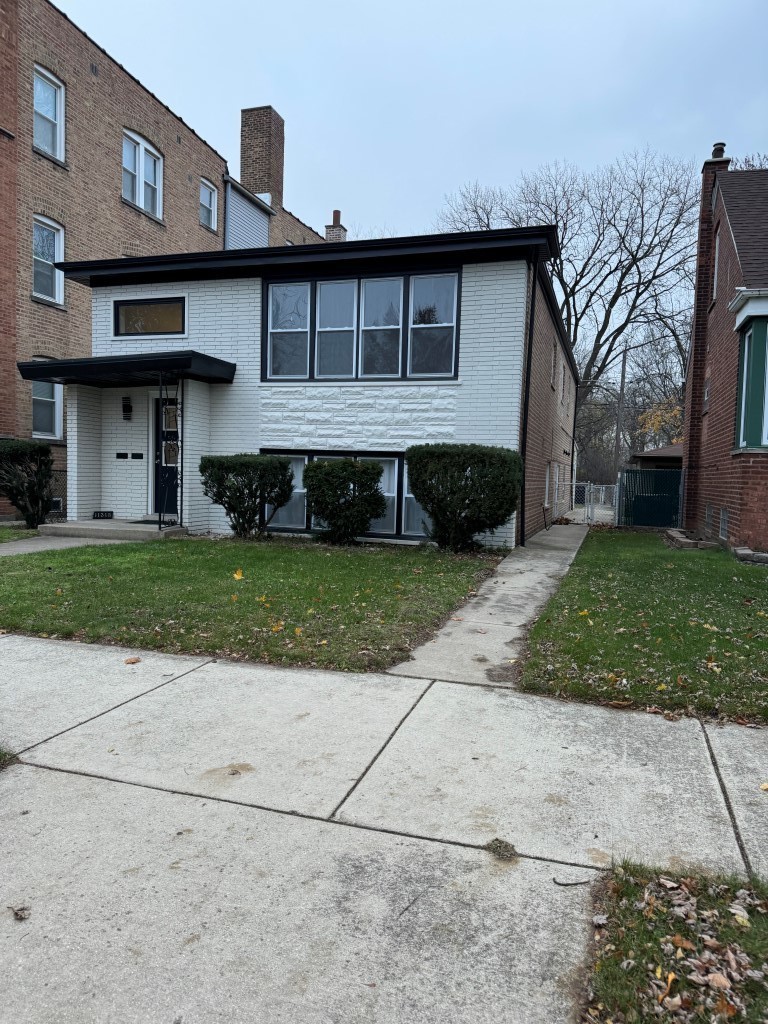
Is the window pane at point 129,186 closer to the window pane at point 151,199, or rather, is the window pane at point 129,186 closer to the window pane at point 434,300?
the window pane at point 151,199

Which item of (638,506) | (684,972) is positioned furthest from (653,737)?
(638,506)

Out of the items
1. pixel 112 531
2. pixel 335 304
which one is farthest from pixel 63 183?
pixel 112 531

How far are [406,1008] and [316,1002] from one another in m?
0.26

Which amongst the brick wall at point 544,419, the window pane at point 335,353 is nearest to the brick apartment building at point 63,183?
the window pane at point 335,353

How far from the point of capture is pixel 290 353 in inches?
510

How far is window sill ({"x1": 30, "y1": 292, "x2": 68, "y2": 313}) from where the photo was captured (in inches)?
631

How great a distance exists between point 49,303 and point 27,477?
5.77m

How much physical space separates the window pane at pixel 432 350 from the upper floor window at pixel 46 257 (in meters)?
9.87

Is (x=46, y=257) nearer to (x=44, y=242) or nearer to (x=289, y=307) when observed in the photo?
(x=44, y=242)

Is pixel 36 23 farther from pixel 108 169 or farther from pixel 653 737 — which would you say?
pixel 653 737

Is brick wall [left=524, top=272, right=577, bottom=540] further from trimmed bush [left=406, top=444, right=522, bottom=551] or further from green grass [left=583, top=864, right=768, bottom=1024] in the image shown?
green grass [left=583, top=864, right=768, bottom=1024]

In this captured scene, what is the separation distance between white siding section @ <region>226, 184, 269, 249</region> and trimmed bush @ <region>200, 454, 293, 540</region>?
14.1m

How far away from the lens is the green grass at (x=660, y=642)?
14.6ft

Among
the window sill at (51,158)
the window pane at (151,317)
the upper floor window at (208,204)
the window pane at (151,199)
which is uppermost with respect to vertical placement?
the upper floor window at (208,204)
